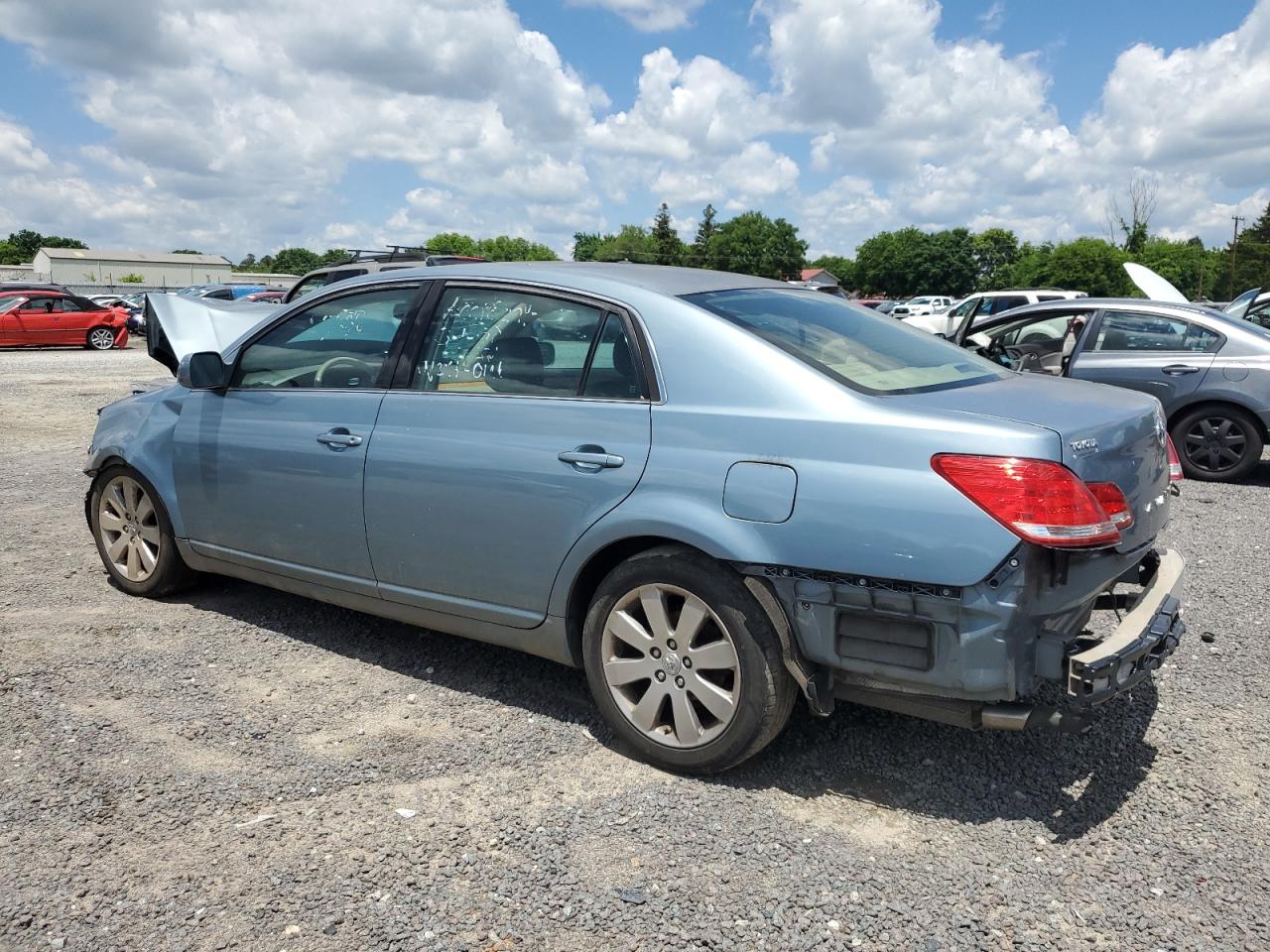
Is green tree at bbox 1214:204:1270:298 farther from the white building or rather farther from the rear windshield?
the white building

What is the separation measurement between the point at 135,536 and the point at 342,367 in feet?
5.66

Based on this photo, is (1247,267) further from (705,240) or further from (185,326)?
(185,326)

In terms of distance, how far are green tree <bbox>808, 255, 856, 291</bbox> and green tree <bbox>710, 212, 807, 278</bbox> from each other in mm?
6307

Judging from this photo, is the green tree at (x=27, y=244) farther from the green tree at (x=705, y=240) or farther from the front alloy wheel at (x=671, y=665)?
the front alloy wheel at (x=671, y=665)

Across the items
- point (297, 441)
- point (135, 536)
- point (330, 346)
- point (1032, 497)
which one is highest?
point (330, 346)

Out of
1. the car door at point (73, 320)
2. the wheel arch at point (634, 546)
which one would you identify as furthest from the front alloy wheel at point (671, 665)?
the car door at point (73, 320)

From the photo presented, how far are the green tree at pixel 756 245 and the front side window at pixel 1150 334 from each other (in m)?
114

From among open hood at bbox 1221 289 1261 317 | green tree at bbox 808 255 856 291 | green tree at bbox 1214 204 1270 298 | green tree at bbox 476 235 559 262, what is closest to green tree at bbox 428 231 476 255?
green tree at bbox 476 235 559 262

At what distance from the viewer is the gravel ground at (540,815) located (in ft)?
8.81

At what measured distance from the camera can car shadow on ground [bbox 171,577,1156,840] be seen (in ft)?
10.9

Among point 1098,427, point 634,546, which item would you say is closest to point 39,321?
point 634,546

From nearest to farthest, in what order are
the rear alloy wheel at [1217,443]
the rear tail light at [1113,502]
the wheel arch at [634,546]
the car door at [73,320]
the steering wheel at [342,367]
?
the rear tail light at [1113,502] → the wheel arch at [634,546] → the steering wheel at [342,367] → the rear alloy wheel at [1217,443] → the car door at [73,320]

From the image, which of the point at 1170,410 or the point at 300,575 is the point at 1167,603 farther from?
the point at 1170,410

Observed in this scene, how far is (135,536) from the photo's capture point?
5.24 m
